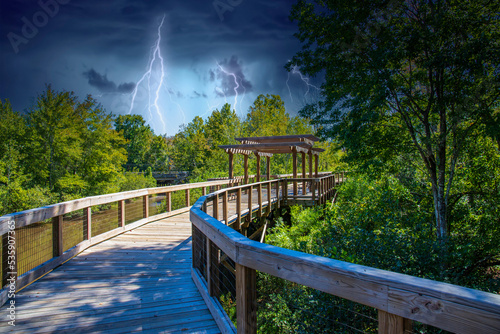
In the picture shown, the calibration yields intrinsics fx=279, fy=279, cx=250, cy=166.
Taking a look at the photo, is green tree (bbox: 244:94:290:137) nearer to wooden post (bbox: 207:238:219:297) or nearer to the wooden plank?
the wooden plank

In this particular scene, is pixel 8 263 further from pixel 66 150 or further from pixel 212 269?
pixel 66 150

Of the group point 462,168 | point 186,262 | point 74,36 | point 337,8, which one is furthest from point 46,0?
point 462,168

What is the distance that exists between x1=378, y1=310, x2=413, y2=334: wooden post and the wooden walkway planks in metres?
1.94

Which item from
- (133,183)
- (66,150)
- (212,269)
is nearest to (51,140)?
(66,150)

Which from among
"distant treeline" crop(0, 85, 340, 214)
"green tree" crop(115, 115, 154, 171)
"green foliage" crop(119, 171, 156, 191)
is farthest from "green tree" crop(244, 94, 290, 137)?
"green tree" crop(115, 115, 154, 171)

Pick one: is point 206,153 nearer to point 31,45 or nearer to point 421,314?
point 31,45

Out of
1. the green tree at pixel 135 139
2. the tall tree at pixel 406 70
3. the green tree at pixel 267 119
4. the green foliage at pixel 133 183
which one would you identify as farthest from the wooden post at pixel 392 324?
the green tree at pixel 135 139

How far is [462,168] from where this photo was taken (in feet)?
27.9

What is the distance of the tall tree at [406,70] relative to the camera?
6.74 meters

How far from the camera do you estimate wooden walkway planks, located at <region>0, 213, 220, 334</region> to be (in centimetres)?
274

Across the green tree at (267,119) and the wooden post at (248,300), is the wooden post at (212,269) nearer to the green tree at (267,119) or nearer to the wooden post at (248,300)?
the wooden post at (248,300)

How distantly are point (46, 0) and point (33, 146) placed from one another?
704 inches

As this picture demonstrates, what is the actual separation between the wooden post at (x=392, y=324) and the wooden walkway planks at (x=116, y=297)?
1940 mm

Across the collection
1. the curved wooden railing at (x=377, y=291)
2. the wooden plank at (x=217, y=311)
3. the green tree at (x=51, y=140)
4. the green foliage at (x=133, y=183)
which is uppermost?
the green tree at (x=51, y=140)
